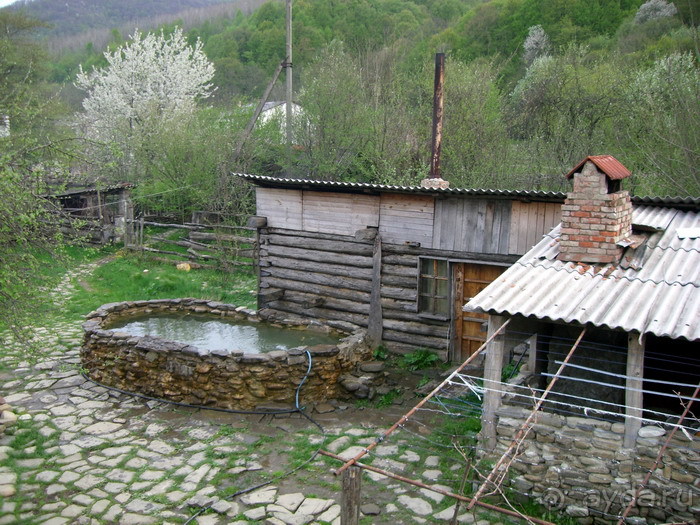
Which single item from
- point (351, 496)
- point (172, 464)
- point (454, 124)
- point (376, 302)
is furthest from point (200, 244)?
point (351, 496)

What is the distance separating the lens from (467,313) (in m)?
9.88

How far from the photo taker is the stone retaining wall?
5.09m

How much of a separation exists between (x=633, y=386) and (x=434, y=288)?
5.22 m

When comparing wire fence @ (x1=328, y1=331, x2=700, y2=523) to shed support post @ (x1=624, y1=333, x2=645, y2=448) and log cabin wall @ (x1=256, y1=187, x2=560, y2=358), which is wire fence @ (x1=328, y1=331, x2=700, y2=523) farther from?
log cabin wall @ (x1=256, y1=187, x2=560, y2=358)

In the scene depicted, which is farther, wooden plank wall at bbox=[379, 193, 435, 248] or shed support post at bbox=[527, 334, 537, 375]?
wooden plank wall at bbox=[379, 193, 435, 248]

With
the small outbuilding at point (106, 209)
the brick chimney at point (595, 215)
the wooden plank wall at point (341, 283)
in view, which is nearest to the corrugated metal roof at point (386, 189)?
the wooden plank wall at point (341, 283)

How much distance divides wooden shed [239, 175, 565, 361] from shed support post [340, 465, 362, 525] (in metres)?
6.24

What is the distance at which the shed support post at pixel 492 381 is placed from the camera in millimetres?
5805

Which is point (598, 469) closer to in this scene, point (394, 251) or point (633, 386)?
point (633, 386)

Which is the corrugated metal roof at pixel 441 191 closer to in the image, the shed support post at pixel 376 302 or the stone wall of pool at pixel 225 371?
the shed support post at pixel 376 302

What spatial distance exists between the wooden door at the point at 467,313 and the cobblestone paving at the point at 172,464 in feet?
8.39

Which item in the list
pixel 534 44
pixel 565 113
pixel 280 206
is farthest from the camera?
pixel 534 44

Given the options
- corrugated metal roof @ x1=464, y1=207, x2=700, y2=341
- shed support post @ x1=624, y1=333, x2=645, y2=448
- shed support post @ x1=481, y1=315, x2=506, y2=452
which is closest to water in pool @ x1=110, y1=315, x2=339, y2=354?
shed support post @ x1=481, y1=315, x2=506, y2=452

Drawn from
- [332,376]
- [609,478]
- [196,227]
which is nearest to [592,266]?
[609,478]
